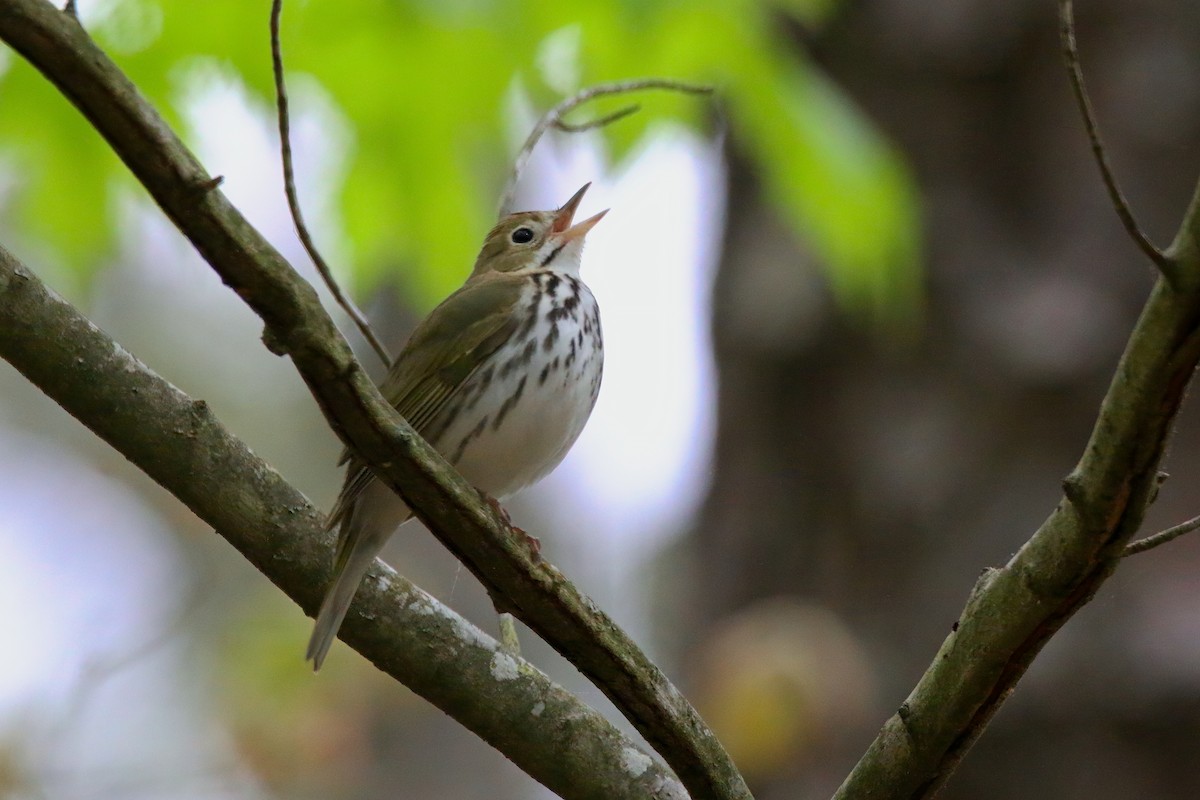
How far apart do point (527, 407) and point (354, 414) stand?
1.33 m

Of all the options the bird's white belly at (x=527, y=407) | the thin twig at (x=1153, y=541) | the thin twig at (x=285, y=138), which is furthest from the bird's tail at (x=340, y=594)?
the thin twig at (x=1153, y=541)

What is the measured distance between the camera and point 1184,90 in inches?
152

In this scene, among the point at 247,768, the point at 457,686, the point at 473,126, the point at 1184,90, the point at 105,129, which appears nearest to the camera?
the point at 105,129

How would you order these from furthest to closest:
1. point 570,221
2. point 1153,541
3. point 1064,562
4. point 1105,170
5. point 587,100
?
point 570,221
point 587,100
point 1153,541
point 1064,562
point 1105,170

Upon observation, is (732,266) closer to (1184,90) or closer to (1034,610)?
(1184,90)

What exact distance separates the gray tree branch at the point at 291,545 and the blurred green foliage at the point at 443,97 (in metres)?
0.88

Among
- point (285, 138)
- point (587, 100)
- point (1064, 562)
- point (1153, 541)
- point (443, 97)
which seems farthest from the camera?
point (443, 97)

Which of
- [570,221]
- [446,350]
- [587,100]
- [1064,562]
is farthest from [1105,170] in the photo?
[570,221]

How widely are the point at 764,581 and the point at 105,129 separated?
2910mm

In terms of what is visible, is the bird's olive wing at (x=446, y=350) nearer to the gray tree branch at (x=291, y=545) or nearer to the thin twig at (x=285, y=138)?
the gray tree branch at (x=291, y=545)

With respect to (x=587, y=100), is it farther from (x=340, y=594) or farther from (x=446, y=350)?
(x=340, y=594)

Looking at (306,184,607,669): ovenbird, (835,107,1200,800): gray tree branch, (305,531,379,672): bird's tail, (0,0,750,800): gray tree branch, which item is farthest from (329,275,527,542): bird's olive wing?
(835,107,1200,800): gray tree branch

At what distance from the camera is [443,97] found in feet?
9.10

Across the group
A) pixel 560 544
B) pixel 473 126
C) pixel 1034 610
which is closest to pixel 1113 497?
pixel 1034 610
